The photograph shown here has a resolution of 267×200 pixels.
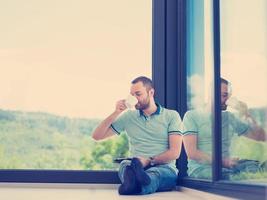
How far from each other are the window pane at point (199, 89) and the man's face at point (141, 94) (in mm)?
271

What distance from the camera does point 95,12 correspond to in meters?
3.73

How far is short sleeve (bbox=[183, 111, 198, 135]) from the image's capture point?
9.82 ft

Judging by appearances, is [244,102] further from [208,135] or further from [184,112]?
[184,112]

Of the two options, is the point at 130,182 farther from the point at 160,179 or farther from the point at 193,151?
the point at 193,151

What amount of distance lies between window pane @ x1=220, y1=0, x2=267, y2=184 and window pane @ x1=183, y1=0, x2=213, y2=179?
0.22 m

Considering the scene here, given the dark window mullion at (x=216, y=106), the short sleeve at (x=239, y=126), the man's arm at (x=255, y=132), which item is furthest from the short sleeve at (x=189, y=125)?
the man's arm at (x=255, y=132)

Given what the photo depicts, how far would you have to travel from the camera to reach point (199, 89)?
293 centimetres

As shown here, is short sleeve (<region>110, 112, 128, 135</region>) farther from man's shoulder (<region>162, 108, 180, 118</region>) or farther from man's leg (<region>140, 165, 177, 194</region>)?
man's leg (<region>140, 165, 177, 194</region>)

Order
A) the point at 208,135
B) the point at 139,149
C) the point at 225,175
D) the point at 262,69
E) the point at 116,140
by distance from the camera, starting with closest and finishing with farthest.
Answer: the point at 262,69 → the point at 225,175 → the point at 208,135 → the point at 139,149 → the point at 116,140

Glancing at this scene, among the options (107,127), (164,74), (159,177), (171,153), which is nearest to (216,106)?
(159,177)

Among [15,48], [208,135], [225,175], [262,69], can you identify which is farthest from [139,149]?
[262,69]

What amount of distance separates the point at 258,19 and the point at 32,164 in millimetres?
2209

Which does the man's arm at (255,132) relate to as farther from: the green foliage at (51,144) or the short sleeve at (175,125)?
the green foliage at (51,144)

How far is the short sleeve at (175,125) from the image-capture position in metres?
3.09
